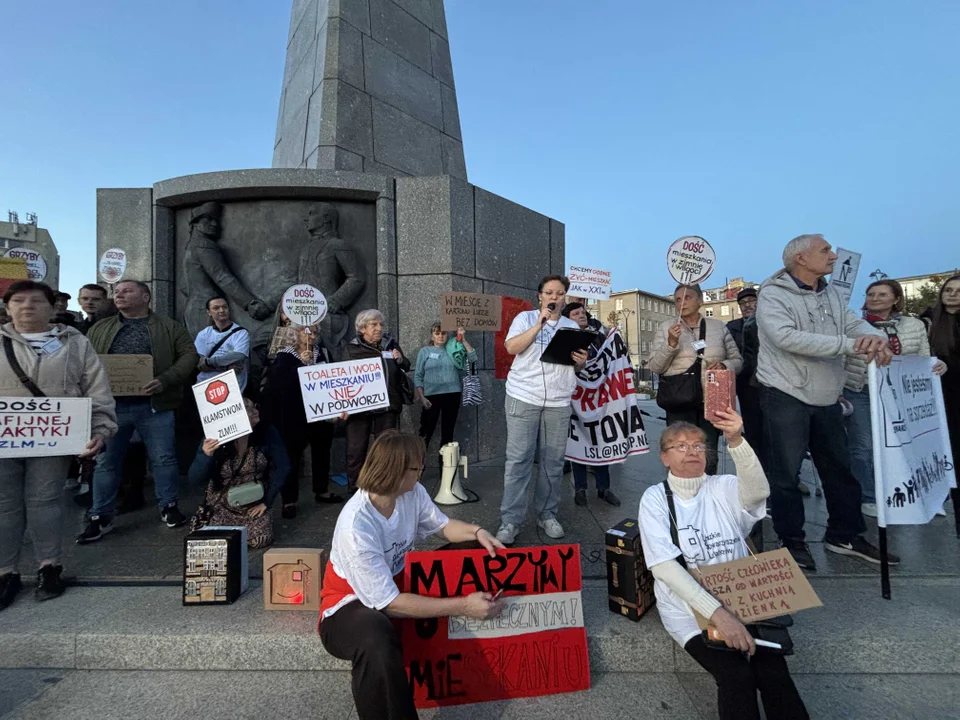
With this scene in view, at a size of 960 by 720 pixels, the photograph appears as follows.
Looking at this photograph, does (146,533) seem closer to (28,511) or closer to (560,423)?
(28,511)

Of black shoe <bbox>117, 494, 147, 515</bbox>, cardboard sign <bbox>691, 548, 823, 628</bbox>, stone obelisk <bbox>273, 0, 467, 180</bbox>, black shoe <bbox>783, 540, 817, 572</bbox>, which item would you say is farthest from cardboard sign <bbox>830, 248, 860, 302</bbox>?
black shoe <bbox>117, 494, 147, 515</bbox>

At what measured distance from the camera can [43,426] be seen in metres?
3.04

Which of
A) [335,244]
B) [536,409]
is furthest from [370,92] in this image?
[536,409]

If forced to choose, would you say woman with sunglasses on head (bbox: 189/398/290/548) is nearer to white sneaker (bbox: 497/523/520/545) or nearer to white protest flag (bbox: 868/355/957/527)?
white sneaker (bbox: 497/523/520/545)

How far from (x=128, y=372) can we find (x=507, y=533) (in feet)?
10.7

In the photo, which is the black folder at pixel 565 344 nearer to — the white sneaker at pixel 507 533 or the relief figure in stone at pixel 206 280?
the white sneaker at pixel 507 533

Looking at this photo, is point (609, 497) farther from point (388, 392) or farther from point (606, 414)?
point (388, 392)

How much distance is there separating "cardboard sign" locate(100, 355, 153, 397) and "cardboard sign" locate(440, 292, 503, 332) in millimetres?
2631

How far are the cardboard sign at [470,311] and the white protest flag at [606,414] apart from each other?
3.77ft

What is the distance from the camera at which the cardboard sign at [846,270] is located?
200 inches

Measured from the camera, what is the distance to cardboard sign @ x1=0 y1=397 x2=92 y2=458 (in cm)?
295

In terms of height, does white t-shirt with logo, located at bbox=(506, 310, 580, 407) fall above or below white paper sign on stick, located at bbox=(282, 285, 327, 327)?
below

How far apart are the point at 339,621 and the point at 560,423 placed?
6.92 feet

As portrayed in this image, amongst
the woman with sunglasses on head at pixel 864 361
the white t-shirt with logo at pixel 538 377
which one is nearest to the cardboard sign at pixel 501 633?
the white t-shirt with logo at pixel 538 377
